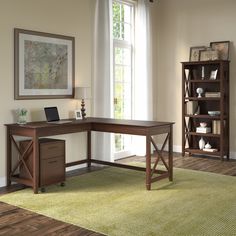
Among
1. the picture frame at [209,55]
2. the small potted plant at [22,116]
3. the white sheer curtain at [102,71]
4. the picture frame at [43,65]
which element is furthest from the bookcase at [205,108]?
the small potted plant at [22,116]

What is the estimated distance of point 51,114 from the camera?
5250 mm

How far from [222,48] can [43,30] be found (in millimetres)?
3164

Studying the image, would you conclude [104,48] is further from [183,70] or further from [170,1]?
[170,1]

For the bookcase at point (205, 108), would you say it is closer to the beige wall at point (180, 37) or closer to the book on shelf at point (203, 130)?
the book on shelf at point (203, 130)

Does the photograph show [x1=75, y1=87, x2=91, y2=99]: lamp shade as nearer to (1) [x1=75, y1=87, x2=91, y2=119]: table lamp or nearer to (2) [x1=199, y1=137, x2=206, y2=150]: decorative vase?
(1) [x1=75, y1=87, x2=91, y2=119]: table lamp

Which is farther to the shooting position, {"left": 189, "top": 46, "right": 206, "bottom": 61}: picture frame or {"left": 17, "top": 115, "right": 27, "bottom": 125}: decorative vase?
{"left": 189, "top": 46, "right": 206, "bottom": 61}: picture frame

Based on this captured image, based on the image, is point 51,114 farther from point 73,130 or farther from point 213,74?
point 213,74

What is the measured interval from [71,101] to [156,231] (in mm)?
2910

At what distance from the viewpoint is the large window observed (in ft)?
22.2

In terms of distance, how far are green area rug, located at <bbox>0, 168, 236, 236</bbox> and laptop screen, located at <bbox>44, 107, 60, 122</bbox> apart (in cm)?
86

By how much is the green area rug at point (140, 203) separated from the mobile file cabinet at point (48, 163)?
5.2 inches

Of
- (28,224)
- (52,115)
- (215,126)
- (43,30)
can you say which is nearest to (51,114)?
(52,115)

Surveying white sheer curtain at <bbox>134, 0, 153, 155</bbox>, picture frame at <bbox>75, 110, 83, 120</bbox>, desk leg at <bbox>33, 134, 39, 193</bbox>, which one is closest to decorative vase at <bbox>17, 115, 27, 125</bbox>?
desk leg at <bbox>33, 134, 39, 193</bbox>

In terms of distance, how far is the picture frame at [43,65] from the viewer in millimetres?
5008
